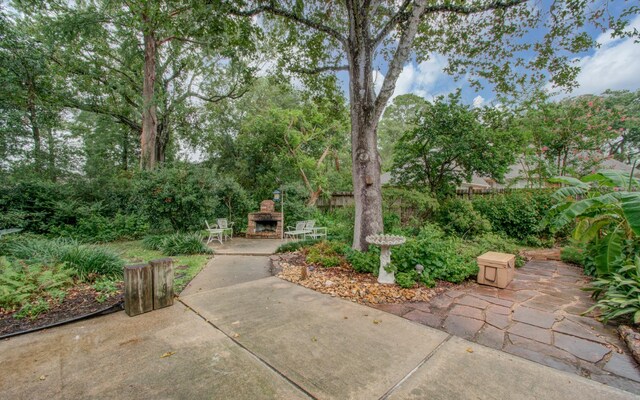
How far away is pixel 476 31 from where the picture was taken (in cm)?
684

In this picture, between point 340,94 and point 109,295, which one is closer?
point 109,295

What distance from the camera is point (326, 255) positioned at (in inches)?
225

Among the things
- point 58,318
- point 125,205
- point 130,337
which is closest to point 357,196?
point 130,337

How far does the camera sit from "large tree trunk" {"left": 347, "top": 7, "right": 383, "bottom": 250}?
5.31 meters

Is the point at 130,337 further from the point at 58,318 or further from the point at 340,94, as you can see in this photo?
the point at 340,94

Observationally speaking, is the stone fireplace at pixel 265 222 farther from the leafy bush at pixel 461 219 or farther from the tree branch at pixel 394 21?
the tree branch at pixel 394 21

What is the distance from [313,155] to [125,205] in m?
8.58

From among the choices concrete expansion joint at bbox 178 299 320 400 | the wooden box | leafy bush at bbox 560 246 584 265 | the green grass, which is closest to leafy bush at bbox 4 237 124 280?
the green grass

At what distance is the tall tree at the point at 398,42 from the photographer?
5328 mm

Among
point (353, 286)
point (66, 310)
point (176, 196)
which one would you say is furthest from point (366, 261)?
point (176, 196)

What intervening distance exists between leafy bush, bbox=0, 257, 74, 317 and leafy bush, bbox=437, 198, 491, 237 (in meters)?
8.24

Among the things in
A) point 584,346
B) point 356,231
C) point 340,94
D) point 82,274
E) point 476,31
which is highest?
point 476,31

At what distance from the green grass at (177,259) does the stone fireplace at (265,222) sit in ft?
11.2

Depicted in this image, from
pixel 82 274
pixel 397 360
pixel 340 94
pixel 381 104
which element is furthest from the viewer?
pixel 340 94
